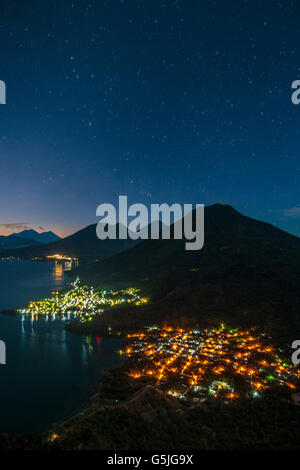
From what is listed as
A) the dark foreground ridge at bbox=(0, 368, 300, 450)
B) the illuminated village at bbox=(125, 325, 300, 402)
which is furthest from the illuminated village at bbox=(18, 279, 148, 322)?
the dark foreground ridge at bbox=(0, 368, 300, 450)

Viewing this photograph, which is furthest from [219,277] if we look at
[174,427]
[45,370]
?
[174,427]

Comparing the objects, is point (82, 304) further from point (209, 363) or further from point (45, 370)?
point (209, 363)

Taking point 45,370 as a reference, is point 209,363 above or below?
above

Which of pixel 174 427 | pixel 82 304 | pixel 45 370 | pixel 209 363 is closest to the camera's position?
pixel 174 427

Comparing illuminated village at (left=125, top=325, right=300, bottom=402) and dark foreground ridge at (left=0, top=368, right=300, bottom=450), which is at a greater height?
dark foreground ridge at (left=0, top=368, right=300, bottom=450)

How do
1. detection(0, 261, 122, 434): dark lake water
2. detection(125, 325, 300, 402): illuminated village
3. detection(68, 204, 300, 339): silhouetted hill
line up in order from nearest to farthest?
detection(0, 261, 122, 434): dark lake water
detection(125, 325, 300, 402): illuminated village
detection(68, 204, 300, 339): silhouetted hill

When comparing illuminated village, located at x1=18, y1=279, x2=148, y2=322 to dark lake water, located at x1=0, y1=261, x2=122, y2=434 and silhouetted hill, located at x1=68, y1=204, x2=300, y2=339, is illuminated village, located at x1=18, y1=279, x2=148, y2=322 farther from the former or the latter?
dark lake water, located at x1=0, y1=261, x2=122, y2=434

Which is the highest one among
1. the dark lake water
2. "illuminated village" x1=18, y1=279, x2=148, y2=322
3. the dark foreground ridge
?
the dark foreground ridge

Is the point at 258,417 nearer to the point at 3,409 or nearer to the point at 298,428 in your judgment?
the point at 298,428
